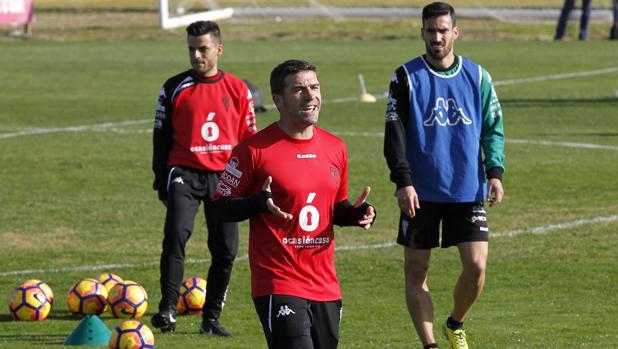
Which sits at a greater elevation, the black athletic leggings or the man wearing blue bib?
the man wearing blue bib

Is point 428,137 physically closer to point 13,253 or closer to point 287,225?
point 287,225

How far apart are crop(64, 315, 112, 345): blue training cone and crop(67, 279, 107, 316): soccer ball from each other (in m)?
1.32

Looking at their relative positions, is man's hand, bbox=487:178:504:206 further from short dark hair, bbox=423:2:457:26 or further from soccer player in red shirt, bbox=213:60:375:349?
soccer player in red shirt, bbox=213:60:375:349

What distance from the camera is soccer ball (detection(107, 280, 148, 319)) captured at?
12.8 meters

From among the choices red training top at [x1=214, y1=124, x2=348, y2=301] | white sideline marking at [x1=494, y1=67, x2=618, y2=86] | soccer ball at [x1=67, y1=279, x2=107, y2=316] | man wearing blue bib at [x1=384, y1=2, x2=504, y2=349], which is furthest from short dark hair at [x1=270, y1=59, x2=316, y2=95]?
white sideline marking at [x1=494, y1=67, x2=618, y2=86]

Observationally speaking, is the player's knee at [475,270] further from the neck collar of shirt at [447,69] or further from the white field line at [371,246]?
the white field line at [371,246]

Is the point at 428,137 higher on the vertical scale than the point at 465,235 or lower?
higher

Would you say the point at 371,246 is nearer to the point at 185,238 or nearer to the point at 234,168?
the point at 185,238

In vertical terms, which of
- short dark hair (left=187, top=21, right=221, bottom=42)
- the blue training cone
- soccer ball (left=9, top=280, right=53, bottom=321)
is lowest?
soccer ball (left=9, top=280, right=53, bottom=321)

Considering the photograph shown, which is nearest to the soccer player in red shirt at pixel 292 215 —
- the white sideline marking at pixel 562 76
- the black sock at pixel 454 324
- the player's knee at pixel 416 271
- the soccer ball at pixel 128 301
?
the player's knee at pixel 416 271

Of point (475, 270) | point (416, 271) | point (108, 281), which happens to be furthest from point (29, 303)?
point (475, 270)

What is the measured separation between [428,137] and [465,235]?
77 cm

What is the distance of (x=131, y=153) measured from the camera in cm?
2486

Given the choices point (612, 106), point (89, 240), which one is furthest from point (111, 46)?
point (89, 240)
